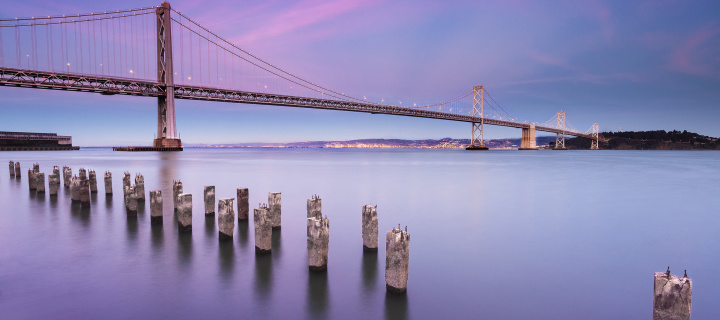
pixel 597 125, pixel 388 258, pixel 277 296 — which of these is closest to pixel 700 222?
pixel 388 258

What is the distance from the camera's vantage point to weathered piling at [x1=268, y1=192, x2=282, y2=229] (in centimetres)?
690

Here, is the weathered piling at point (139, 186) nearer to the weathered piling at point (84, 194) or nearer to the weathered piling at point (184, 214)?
the weathered piling at point (84, 194)

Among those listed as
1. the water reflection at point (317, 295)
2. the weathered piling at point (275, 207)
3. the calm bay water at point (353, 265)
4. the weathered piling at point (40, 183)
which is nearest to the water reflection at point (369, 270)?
the calm bay water at point (353, 265)

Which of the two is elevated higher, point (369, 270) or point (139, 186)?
point (139, 186)

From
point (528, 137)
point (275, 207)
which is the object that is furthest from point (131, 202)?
point (528, 137)

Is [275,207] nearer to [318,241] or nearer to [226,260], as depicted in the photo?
[226,260]

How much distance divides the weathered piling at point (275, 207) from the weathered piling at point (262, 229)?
0.60 meters

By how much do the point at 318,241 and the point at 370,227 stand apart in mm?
1287

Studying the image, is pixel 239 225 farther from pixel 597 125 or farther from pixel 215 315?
pixel 597 125

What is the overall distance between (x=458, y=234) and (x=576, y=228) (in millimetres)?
3026

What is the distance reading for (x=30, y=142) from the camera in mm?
72750

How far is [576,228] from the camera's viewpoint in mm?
8945

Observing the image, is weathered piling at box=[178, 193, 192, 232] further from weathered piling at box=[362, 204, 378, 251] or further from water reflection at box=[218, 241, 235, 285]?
weathered piling at box=[362, 204, 378, 251]

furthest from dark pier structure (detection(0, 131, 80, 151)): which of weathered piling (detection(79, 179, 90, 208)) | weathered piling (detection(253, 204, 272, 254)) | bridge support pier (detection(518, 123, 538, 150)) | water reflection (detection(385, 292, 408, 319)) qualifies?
bridge support pier (detection(518, 123, 538, 150))
